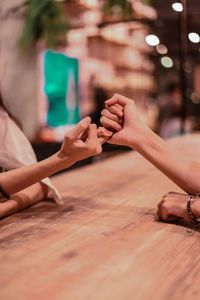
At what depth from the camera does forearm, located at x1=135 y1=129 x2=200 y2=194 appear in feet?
3.94

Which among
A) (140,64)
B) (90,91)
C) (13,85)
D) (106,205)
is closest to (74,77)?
(90,91)

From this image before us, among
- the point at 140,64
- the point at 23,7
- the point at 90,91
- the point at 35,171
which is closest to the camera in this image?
the point at 35,171

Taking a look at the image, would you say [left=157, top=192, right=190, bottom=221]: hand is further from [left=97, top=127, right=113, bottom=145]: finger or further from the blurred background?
the blurred background

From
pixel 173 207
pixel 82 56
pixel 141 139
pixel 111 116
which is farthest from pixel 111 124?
pixel 82 56

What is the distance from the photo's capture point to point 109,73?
6.34 m

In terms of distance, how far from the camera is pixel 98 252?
0.93 m

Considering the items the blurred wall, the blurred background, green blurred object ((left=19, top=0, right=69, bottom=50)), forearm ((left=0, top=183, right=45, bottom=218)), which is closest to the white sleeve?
forearm ((left=0, top=183, right=45, bottom=218))

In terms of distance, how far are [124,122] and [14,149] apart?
16.4 inches

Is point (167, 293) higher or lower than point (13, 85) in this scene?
lower

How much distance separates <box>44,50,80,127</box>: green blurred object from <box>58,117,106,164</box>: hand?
364 cm

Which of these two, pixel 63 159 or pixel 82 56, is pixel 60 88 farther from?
pixel 63 159

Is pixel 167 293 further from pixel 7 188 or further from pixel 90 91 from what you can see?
pixel 90 91

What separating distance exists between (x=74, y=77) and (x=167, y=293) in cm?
475

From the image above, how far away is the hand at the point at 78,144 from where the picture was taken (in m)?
1.16
